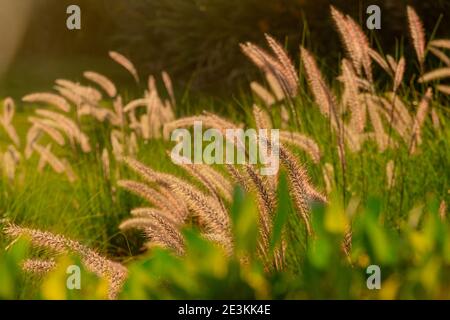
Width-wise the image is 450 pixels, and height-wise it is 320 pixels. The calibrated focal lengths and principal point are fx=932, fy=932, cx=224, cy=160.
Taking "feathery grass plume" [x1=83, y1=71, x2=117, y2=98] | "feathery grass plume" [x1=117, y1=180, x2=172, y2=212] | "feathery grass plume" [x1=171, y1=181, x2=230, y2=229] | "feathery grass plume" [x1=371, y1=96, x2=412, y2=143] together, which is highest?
"feathery grass plume" [x1=83, y1=71, x2=117, y2=98]

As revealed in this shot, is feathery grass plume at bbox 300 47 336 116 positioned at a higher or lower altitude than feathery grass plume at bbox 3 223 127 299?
higher

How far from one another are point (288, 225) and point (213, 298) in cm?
208

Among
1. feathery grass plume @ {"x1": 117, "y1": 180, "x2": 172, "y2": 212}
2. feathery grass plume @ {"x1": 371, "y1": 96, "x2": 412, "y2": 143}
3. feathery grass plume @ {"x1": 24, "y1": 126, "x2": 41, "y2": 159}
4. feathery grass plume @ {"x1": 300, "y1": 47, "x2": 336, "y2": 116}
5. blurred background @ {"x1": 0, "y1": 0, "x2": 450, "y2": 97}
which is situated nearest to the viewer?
feathery grass plume @ {"x1": 117, "y1": 180, "x2": 172, "y2": 212}

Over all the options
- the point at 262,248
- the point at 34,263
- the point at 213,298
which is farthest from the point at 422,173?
the point at 213,298

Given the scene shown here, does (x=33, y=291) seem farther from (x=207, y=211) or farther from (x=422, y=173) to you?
(x=422, y=173)

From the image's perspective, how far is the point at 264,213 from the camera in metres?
2.54

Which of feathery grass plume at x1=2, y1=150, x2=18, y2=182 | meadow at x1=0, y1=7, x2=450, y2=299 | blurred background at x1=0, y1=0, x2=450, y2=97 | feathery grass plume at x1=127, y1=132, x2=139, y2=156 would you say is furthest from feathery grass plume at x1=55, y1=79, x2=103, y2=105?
blurred background at x1=0, y1=0, x2=450, y2=97

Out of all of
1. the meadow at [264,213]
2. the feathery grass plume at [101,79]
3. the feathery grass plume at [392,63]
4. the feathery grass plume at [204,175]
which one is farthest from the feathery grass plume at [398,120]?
the feathery grass plume at [101,79]

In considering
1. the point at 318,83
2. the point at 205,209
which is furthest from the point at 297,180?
the point at 318,83

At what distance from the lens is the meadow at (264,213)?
1.46 m

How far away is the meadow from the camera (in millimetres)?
1465

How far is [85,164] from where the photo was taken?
5840 millimetres

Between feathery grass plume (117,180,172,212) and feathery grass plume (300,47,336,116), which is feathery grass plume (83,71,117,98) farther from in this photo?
feathery grass plume (300,47,336,116)

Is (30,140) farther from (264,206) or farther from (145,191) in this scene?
(264,206)
